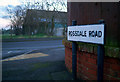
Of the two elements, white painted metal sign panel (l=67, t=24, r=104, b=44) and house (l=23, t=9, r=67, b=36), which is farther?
house (l=23, t=9, r=67, b=36)

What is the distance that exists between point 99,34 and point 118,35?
0.43 m

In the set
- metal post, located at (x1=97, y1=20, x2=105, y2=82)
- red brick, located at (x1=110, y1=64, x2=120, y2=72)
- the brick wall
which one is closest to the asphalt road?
the brick wall

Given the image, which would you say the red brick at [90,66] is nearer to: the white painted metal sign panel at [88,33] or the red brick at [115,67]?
the red brick at [115,67]

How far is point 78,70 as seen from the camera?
296 cm

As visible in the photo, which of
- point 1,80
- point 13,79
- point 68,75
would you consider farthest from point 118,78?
point 1,80

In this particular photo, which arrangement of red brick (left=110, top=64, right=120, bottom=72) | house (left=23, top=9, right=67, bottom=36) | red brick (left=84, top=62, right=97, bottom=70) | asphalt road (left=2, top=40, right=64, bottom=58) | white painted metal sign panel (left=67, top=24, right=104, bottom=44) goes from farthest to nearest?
1. house (left=23, top=9, right=67, bottom=36)
2. asphalt road (left=2, top=40, right=64, bottom=58)
3. red brick (left=84, top=62, right=97, bottom=70)
4. red brick (left=110, top=64, right=120, bottom=72)
5. white painted metal sign panel (left=67, top=24, right=104, bottom=44)

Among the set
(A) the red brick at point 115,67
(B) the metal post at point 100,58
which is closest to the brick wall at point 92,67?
(A) the red brick at point 115,67

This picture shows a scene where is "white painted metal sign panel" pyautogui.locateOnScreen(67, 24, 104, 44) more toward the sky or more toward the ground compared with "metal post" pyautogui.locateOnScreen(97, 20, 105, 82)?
more toward the sky

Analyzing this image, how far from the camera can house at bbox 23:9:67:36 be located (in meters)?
25.0

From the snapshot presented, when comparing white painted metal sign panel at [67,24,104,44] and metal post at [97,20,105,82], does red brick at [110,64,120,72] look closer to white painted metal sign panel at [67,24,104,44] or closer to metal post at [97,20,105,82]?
metal post at [97,20,105,82]

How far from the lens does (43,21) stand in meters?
27.6

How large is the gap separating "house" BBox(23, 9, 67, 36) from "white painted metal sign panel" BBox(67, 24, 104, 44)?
23.3 metres

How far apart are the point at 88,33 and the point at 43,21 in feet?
86.7

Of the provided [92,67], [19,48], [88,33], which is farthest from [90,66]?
[19,48]
